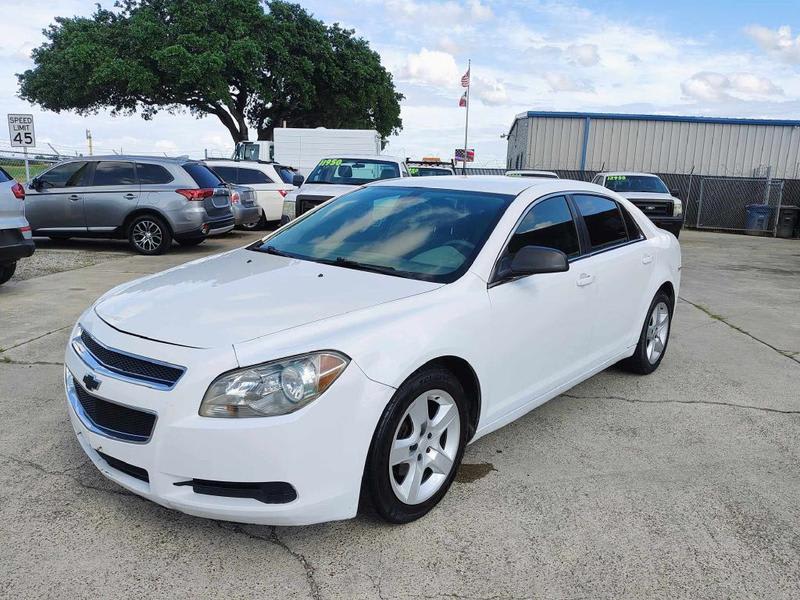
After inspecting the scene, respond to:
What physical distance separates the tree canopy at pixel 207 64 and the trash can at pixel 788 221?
2081cm

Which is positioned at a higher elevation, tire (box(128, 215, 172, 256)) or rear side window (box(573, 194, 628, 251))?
rear side window (box(573, 194, 628, 251))

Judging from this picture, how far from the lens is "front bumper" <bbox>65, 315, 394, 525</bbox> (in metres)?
2.38

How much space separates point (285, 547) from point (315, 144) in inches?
935

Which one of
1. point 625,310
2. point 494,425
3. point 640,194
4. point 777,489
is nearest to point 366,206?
point 494,425

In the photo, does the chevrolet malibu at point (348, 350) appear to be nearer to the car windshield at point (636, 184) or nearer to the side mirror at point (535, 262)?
the side mirror at point (535, 262)

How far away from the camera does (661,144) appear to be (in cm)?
2483

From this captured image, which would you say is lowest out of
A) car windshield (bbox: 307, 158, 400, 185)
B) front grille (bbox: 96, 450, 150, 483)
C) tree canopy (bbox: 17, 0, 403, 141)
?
front grille (bbox: 96, 450, 150, 483)

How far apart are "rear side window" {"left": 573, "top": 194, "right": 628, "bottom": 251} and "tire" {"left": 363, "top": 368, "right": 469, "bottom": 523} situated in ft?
5.86

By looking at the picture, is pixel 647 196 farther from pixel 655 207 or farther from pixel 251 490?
pixel 251 490

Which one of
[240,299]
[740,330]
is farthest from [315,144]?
[240,299]

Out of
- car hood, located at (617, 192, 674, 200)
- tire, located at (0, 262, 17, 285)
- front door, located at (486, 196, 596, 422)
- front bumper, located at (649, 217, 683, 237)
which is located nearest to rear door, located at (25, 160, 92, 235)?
tire, located at (0, 262, 17, 285)

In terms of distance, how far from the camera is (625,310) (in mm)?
4438

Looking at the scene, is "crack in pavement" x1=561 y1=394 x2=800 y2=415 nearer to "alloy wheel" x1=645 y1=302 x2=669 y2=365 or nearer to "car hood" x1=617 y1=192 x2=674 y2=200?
"alloy wheel" x1=645 y1=302 x2=669 y2=365

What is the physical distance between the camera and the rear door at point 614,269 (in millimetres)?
4119
